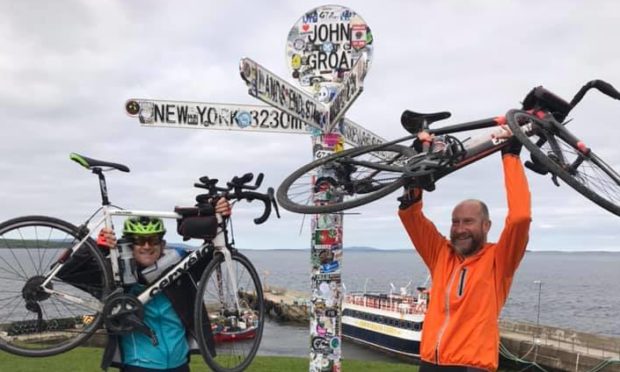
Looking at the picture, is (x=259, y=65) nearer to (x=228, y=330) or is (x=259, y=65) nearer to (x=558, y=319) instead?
(x=228, y=330)

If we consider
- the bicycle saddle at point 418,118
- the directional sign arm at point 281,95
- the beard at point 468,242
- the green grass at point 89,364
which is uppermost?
the directional sign arm at point 281,95

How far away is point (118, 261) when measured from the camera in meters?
3.79

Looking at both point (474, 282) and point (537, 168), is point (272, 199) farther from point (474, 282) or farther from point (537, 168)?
point (537, 168)

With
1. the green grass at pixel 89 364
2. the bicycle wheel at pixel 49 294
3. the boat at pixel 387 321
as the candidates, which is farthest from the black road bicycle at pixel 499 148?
the boat at pixel 387 321

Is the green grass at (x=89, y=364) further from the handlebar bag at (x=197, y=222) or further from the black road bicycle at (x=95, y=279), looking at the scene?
the handlebar bag at (x=197, y=222)

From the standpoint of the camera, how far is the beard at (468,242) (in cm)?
338

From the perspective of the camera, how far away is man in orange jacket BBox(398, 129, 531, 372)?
3195mm

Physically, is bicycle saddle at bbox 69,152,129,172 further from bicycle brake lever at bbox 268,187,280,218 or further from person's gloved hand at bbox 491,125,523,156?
person's gloved hand at bbox 491,125,523,156

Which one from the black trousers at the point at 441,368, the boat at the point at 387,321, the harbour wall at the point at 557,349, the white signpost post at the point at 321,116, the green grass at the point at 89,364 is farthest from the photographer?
the boat at the point at 387,321

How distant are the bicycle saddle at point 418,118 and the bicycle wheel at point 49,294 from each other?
2.25 metres

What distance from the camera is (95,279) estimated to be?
384 cm

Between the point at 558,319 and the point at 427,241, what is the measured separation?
49612 mm

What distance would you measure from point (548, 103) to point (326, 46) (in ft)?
8.70

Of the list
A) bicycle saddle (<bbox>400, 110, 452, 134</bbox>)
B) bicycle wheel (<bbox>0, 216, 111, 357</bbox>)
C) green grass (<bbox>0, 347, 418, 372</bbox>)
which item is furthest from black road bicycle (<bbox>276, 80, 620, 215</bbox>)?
green grass (<bbox>0, 347, 418, 372</bbox>)
